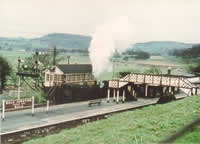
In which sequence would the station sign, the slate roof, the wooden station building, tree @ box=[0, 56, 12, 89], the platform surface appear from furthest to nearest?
tree @ box=[0, 56, 12, 89], the slate roof, the wooden station building, the station sign, the platform surface

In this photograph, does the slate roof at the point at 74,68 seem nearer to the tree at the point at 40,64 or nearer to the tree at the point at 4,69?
the tree at the point at 40,64

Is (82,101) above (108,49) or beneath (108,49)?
beneath

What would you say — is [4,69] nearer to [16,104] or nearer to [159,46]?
[16,104]

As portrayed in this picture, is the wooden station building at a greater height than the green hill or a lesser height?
lesser

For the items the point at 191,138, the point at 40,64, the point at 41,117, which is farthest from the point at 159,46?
the point at 191,138

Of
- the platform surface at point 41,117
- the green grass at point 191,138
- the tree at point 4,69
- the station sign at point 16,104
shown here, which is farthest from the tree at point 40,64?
the green grass at point 191,138

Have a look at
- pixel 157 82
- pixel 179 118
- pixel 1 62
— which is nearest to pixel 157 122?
pixel 179 118

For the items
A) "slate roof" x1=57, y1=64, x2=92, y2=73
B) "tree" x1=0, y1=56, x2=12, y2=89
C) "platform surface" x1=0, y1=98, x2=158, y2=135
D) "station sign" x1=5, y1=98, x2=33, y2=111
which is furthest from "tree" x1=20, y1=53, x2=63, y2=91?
"station sign" x1=5, y1=98, x2=33, y2=111

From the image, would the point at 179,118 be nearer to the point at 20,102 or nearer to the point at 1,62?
the point at 20,102

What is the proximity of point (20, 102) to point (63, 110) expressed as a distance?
15.8ft

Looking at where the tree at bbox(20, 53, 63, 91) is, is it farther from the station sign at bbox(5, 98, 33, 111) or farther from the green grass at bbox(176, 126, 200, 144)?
the green grass at bbox(176, 126, 200, 144)

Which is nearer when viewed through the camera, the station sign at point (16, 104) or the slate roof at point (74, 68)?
the station sign at point (16, 104)

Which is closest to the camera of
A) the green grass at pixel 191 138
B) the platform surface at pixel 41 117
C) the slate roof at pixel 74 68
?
the green grass at pixel 191 138

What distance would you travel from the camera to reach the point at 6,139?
1360 centimetres
